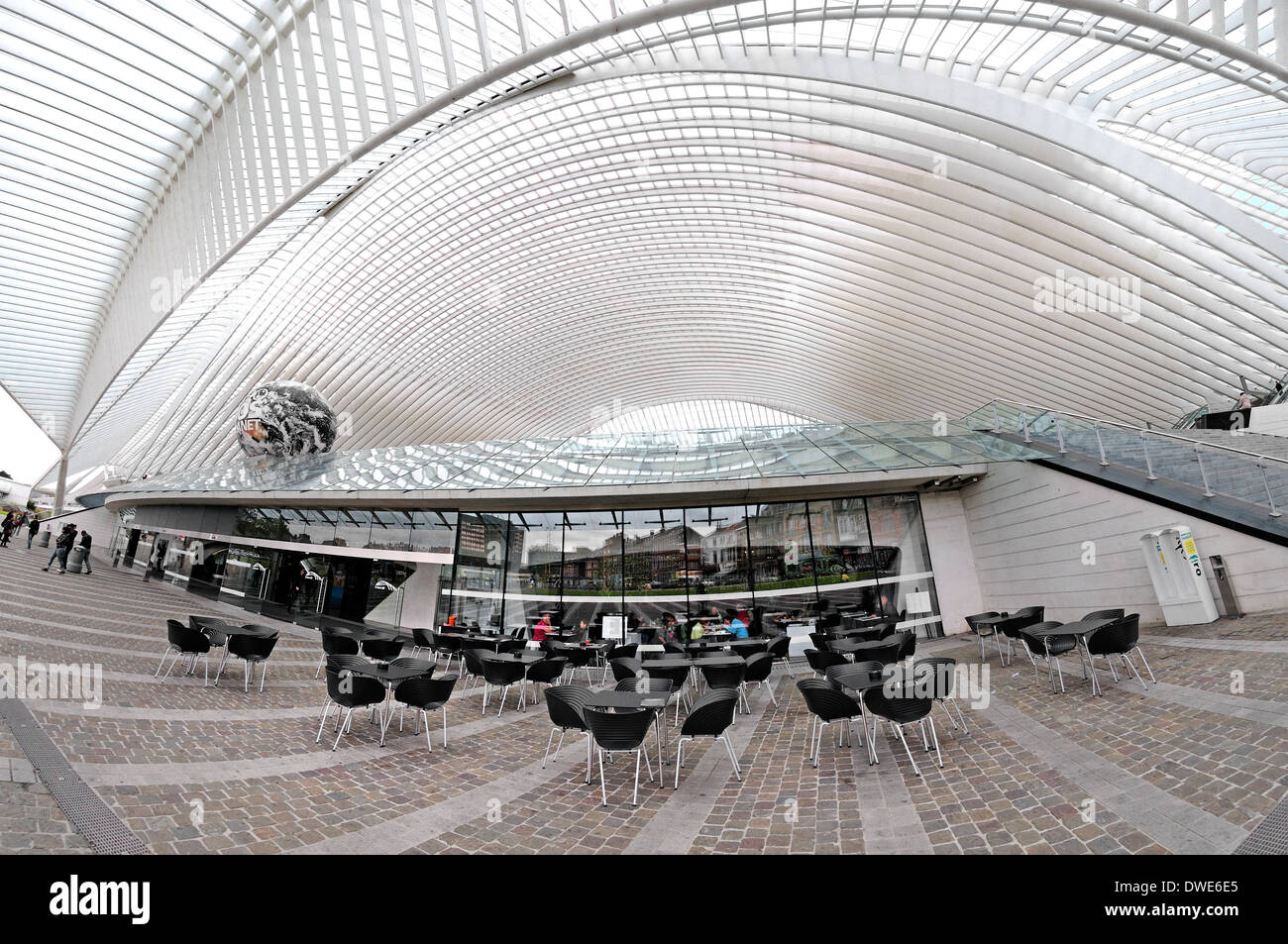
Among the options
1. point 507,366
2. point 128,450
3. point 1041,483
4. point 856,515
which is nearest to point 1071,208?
point 1041,483

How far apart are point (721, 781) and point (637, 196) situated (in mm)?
26781

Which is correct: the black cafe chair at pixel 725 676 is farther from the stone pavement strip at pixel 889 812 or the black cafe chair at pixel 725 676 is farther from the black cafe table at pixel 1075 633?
the black cafe table at pixel 1075 633

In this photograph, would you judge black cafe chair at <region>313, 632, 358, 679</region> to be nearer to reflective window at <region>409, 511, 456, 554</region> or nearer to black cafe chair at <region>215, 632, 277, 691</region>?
black cafe chair at <region>215, 632, 277, 691</region>

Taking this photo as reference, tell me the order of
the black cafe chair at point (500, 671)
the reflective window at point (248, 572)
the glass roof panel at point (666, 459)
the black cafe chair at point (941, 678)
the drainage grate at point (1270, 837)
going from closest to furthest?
1. the drainage grate at point (1270, 837)
2. the black cafe chair at point (941, 678)
3. the black cafe chair at point (500, 671)
4. the glass roof panel at point (666, 459)
5. the reflective window at point (248, 572)

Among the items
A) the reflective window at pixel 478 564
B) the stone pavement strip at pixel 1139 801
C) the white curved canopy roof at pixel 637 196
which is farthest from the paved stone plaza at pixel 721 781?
the white curved canopy roof at pixel 637 196

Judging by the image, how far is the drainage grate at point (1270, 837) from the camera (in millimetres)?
3039

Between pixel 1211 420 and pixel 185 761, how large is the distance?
33.6m

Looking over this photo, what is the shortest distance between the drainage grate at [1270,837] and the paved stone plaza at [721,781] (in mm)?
68

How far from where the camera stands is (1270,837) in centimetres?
314

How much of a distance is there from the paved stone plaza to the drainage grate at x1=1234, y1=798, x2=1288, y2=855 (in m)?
0.07

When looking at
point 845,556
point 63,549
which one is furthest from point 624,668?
point 63,549

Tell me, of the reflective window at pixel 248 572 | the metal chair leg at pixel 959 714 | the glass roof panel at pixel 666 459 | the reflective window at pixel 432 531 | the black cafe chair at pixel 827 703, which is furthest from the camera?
the reflective window at pixel 248 572

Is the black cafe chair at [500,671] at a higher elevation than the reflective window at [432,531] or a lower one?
lower
